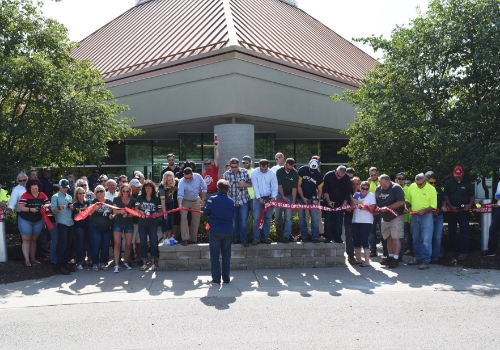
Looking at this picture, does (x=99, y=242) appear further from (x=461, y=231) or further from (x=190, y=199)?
(x=461, y=231)

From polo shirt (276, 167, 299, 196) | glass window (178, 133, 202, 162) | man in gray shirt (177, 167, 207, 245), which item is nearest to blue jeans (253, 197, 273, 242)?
polo shirt (276, 167, 299, 196)

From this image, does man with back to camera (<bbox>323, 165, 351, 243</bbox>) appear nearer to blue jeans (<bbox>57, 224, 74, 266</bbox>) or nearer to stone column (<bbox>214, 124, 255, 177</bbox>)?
blue jeans (<bbox>57, 224, 74, 266</bbox>)

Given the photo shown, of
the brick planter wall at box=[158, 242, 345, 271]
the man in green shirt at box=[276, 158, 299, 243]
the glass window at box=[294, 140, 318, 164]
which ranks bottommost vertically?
the brick planter wall at box=[158, 242, 345, 271]

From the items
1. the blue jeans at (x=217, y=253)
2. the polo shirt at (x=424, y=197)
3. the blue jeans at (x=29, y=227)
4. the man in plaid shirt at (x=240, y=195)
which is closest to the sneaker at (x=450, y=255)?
the polo shirt at (x=424, y=197)

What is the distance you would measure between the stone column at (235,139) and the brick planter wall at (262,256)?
24.1 feet

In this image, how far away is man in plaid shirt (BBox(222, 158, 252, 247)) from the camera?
10.8 m

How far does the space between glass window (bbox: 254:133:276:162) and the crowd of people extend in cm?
1073

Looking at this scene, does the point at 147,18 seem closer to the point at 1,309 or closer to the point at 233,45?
the point at 233,45

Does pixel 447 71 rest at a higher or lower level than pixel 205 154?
higher

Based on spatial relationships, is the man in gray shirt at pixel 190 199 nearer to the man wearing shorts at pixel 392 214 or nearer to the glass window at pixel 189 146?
the man wearing shorts at pixel 392 214

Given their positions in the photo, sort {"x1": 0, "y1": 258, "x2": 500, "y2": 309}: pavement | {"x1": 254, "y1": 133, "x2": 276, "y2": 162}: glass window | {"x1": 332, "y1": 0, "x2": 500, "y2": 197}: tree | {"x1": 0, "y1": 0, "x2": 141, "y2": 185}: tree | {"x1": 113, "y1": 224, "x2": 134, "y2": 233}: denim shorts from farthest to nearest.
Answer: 1. {"x1": 254, "y1": 133, "x2": 276, "y2": 162}: glass window
2. {"x1": 332, "y1": 0, "x2": 500, "y2": 197}: tree
3. {"x1": 0, "y1": 0, "x2": 141, "y2": 185}: tree
4. {"x1": 113, "y1": 224, "x2": 134, "y2": 233}: denim shorts
5. {"x1": 0, "y1": 258, "x2": 500, "y2": 309}: pavement

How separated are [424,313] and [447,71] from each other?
851 centimetres

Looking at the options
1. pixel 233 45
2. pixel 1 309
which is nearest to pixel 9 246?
pixel 1 309

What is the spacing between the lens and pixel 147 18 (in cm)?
2550
